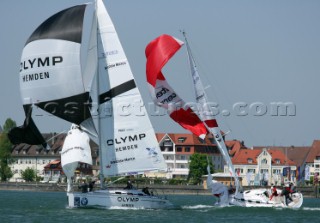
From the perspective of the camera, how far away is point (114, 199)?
43.2 m

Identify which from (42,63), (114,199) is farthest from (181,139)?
(42,63)

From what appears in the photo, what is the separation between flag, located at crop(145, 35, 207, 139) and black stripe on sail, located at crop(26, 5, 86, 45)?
436 centimetres

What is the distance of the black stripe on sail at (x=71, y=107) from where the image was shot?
139 ft

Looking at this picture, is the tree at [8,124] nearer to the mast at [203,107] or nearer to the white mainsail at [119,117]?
the mast at [203,107]

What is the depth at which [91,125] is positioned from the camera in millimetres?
44250

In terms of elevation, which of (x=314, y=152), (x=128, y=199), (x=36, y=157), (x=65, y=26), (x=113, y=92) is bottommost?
(x=128, y=199)

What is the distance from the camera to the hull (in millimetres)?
43125

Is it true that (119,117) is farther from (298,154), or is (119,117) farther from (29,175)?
(298,154)

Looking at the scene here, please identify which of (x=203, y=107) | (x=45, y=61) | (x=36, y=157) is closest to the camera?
(x=45, y=61)

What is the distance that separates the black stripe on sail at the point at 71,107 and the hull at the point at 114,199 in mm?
3624

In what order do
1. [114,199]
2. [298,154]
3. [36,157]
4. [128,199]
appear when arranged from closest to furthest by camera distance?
[114,199] < [128,199] < [298,154] < [36,157]

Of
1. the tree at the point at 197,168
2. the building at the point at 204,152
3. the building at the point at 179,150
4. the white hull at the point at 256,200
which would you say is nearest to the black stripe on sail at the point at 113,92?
the white hull at the point at 256,200

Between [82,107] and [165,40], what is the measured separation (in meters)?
5.53

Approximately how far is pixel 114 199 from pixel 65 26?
28.1 ft
